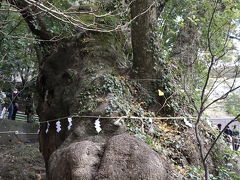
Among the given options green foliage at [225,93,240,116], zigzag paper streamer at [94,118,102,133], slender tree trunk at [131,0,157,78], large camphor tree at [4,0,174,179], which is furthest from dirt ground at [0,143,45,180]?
green foliage at [225,93,240,116]

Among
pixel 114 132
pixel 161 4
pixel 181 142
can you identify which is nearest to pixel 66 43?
pixel 161 4

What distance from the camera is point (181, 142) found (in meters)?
4.15

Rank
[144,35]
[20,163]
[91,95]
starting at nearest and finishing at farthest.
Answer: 1. [91,95]
2. [144,35]
3. [20,163]

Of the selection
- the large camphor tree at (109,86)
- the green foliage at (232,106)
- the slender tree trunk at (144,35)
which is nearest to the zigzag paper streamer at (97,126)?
the large camphor tree at (109,86)

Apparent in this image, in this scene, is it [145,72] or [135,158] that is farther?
[145,72]

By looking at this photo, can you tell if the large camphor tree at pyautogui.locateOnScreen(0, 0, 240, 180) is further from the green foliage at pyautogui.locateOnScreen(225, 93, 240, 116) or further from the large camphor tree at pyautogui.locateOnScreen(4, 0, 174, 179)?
the green foliage at pyautogui.locateOnScreen(225, 93, 240, 116)

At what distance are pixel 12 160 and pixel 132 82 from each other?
20.5 ft

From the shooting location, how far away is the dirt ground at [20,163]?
7.71 m

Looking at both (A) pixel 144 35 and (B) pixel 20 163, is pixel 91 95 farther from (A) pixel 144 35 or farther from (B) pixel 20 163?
(B) pixel 20 163

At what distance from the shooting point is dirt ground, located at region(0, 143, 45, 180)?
771 cm

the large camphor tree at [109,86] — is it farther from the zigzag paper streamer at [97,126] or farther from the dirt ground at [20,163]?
the dirt ground at [20,163]

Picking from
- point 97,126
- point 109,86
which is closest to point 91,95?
point 109,86

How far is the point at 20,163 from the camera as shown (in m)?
8.71

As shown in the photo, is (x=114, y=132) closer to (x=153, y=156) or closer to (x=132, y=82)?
(x=153, y=156)
